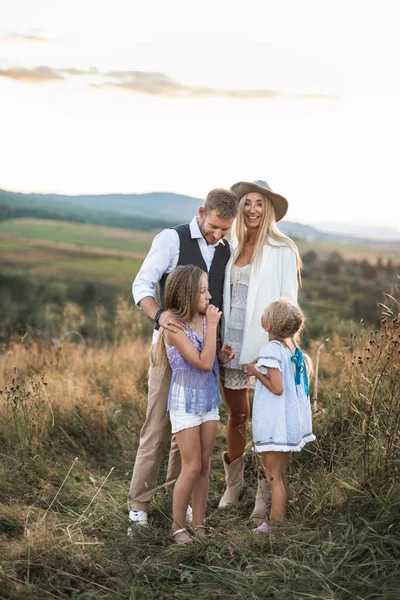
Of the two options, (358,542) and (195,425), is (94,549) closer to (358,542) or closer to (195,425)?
(195,425)

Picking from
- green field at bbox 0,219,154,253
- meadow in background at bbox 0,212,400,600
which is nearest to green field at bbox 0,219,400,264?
green field at bbox 0,219,154,253

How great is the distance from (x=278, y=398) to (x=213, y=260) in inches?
38.7

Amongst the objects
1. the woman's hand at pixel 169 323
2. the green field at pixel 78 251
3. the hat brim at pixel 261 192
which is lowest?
the green field at pixel 78 251

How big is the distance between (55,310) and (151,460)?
18639mm

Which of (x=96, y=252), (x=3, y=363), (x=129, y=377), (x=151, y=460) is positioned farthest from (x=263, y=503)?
(x=96, y=252)

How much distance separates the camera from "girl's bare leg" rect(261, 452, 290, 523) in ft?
13.7

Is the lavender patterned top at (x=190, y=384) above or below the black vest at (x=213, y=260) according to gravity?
below

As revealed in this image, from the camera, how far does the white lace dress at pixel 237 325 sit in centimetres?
461

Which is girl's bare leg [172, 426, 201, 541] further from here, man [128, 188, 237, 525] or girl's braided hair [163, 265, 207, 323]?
girl's braided hair [163, 265, 207, 323]

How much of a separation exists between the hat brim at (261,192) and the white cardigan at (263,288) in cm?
31

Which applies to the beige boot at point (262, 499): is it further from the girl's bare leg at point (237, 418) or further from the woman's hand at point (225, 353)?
the woman's hand at point (225, 353)

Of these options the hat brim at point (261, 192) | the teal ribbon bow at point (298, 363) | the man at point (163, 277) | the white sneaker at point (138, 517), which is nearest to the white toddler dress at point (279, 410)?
the teal ribbon bow at point (298, 363)

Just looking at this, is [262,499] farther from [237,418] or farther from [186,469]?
[186,469]

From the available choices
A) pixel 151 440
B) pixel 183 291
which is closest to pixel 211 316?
pixel 183 291
